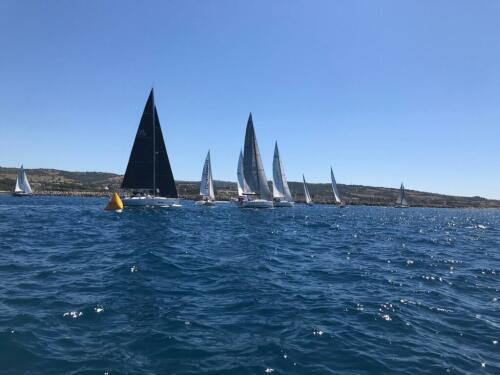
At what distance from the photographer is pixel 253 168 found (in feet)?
219

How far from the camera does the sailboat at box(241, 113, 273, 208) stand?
6562 centimetres

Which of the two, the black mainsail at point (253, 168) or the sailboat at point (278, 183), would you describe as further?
the sailboat at point (278, 183)

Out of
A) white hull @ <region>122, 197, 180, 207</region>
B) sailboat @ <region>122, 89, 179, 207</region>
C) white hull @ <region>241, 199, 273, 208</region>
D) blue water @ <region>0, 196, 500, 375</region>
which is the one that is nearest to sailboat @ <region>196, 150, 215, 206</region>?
white hull @ <region>241, 199, 273, 208</region>

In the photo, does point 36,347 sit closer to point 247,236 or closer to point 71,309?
point 71,309

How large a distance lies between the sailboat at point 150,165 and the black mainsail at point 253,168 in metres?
16.8

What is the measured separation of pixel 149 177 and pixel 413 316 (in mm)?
46301

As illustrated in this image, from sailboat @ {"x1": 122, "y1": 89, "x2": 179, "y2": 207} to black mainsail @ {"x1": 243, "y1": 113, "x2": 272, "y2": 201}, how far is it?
1679 cm

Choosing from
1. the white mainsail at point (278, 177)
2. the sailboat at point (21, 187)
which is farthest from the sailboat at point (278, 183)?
the sailboat at point (21, 187)

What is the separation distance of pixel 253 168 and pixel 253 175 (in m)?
1.24

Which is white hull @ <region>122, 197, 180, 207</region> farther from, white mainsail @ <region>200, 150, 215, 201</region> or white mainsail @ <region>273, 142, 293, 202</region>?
white mainsail @ <region>273, 142, 293, 202</region>

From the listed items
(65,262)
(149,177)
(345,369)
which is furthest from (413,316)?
(149,177)

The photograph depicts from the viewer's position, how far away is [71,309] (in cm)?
931

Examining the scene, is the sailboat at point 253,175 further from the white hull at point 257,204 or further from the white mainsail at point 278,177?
the white mainsail at point 278,177

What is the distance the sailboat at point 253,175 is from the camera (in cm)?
6562
